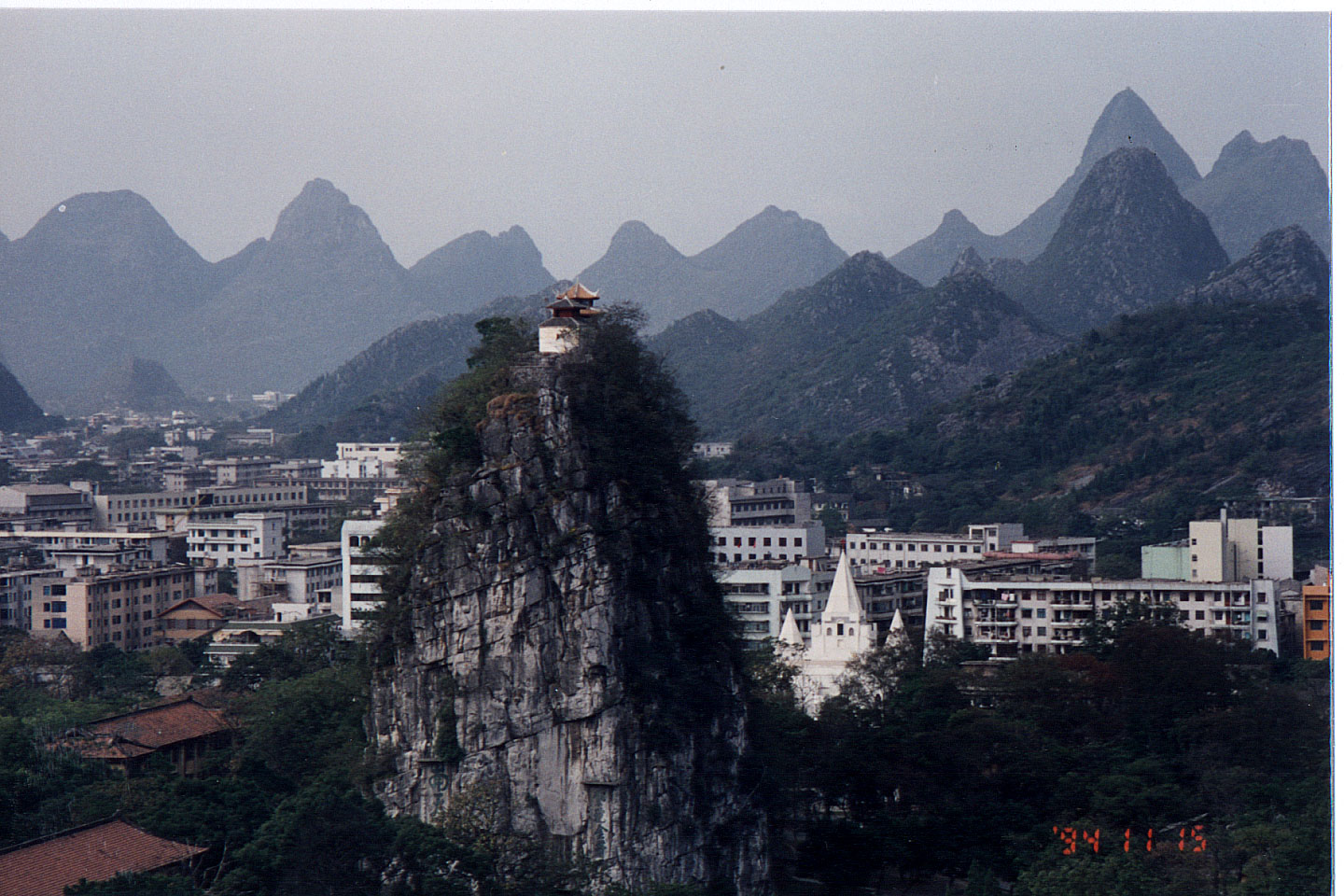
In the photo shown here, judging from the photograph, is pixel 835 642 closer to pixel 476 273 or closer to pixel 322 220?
pixel 476 273

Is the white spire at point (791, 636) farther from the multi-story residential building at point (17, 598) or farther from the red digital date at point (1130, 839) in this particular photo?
the multi-story residential building at point (17, 598)

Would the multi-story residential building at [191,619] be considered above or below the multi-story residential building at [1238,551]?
Answer: below

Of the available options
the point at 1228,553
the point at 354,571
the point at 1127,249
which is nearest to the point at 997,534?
the point at 1228,553

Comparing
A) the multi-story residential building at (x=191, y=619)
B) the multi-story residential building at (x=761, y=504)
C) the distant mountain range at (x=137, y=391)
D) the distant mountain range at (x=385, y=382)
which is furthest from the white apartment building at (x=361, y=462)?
the distant mountain range at (x=137, y=391)

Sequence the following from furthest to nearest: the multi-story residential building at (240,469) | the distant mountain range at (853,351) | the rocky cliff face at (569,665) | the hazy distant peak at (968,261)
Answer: the hazy distant peak at (968,261), the distant mountain range at (853,351), the multi-story residential building at (240,469), the rocky cliff face at (569,665)

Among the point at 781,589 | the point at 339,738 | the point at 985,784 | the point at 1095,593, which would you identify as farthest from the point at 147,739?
the point at 1095,593

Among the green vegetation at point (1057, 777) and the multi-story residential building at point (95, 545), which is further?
the multi-story residential building at point (95, 545)

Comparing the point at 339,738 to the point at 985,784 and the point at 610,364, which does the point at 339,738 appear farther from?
the point at 985,784
